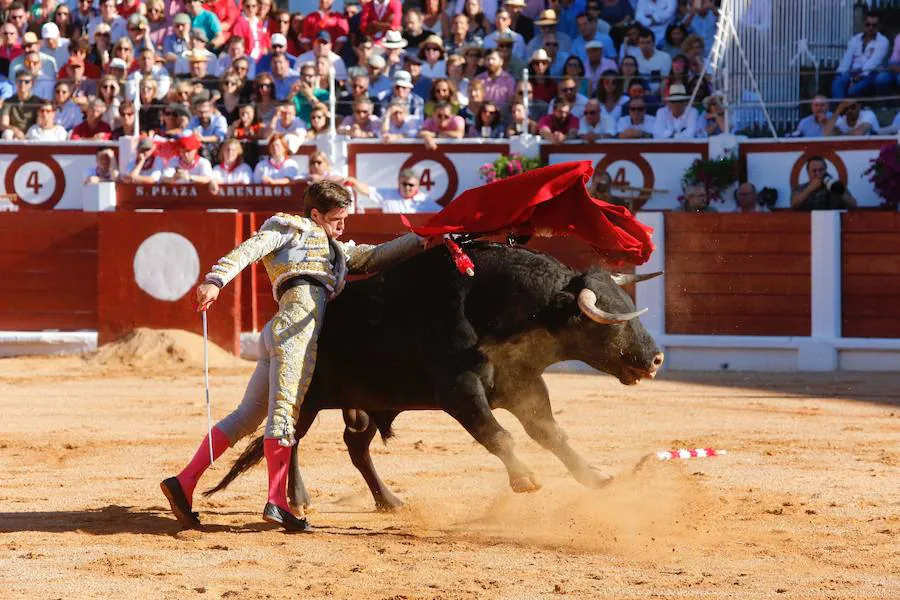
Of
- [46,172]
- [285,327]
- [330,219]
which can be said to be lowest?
[285,327]

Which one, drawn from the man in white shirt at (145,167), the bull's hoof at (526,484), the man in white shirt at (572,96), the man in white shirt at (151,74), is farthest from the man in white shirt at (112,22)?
the bull's hoof at (526,484)

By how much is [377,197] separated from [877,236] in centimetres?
372

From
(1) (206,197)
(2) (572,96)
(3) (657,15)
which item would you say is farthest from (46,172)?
(3) (657,15)

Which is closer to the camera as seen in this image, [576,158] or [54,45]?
[576,158]

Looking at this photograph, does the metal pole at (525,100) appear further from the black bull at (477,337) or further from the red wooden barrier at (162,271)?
the black bull at (477,337)

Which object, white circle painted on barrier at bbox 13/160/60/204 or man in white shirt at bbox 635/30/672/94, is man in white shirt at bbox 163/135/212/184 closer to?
white circle painted on barrier at bbox 13/160/60/204

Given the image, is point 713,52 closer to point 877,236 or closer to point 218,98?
point 877,236

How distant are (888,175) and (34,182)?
6.98 m

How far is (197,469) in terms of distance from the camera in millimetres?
4582

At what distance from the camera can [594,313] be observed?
14.7 feet

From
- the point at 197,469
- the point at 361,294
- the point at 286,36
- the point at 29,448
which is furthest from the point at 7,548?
the point at 286,36

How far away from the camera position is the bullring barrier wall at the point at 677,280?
32.6 ft

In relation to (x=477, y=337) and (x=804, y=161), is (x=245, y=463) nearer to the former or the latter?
(x=477, y=337)

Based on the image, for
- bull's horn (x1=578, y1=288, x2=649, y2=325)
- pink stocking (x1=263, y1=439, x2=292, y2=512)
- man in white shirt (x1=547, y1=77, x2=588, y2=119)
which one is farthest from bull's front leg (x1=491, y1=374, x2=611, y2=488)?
man in white shirt (x1=547, y1=77, x2=588, y2=119)
